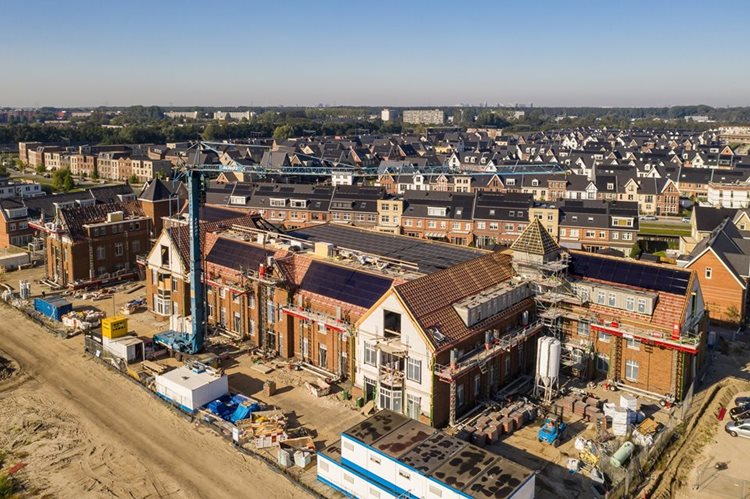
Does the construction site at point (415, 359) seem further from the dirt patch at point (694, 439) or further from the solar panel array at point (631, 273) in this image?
the dirt patch at point (694, 439)

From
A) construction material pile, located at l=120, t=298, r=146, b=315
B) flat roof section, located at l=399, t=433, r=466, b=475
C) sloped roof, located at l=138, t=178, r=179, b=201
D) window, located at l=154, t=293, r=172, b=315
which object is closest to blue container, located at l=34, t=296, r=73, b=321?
construction material pile, located at l=120, t=298, r=146, b=315

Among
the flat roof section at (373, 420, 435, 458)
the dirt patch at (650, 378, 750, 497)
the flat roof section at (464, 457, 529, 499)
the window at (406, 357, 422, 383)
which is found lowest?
the dirt patch at (650, 378, 750, 497)

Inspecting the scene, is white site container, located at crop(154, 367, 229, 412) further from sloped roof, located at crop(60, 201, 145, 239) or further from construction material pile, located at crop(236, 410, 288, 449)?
sloped roof, located at crop(60, 201, 145, 239)

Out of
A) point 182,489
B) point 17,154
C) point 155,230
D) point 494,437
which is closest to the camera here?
point 182,489

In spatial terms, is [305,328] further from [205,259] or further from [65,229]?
[65,229]

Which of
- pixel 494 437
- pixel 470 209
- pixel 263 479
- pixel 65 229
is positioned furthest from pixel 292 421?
pixel 470 209
